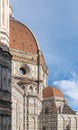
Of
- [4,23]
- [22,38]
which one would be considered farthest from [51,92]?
[4,23]

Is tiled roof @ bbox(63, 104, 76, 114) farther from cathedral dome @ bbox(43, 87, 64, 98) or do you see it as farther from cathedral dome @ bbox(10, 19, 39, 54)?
cathedral dome @ bbox(10, 19, 39, 54)

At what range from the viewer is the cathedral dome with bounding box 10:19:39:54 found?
63.4m

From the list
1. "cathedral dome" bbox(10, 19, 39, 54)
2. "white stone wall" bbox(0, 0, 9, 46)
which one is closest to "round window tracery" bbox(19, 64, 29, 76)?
"cathedral dome" bbox(10, 19, 39, 54)

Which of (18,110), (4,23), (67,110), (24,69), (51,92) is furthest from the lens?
(24,69)

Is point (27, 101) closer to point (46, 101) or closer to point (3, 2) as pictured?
point (46, 101)

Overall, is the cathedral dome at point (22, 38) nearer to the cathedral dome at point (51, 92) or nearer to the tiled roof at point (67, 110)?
the cathedral dome at point (51, 92)

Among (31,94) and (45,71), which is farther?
(45,71)

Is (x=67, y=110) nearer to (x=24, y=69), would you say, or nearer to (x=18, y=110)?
(x=24, y=69)

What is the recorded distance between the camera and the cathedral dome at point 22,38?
63.4 m

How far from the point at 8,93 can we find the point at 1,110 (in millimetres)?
822

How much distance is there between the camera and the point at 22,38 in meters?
65.1

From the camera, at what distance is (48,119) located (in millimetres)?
58469

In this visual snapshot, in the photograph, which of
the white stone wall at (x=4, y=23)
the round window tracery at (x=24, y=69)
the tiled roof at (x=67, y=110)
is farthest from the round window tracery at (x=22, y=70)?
the white stone wall at (x=4, y=23)

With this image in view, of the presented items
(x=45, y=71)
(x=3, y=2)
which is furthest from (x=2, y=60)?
(x=45, y=71)
